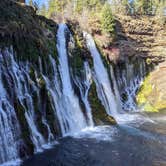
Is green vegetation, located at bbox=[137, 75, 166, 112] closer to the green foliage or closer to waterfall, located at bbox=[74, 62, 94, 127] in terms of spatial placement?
the green foliage

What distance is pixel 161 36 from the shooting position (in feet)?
144

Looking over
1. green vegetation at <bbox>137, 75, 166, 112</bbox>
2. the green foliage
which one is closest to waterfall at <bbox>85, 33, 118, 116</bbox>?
green vegetation at <bbox>137, 75, 166, 112</bbox>

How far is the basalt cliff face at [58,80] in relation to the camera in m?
17.0

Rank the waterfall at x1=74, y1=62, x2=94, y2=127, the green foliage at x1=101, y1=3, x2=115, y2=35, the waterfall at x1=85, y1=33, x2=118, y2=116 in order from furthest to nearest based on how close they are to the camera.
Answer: the green foliage at x1=101, y1=3, x2=115, y2=35, the waterfall at x1=85, y1=33, x2=118, y2=116, the waterfall at x1=74, y1=62, x2=94, y2=127

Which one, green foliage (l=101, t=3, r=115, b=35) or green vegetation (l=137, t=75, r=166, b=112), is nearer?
green vegetation (l=137, t=75, r=166, b=112)

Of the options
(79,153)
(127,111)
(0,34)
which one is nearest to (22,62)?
(0,34)

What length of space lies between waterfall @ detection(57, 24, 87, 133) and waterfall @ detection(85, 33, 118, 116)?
3935 mm

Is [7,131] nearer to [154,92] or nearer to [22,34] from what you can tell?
[22,34]

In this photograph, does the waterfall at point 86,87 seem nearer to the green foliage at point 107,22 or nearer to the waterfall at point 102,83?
the waterfall at point 102,83

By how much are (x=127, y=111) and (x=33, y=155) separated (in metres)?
16.1

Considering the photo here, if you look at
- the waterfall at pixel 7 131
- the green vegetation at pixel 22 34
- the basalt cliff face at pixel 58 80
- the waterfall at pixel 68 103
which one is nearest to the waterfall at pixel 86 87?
the basalt cliff face at pixel 58 80

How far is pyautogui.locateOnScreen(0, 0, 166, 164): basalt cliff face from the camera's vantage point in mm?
17000

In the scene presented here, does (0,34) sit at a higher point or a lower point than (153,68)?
higher

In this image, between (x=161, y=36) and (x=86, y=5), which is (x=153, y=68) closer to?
(x=161, y=36)
